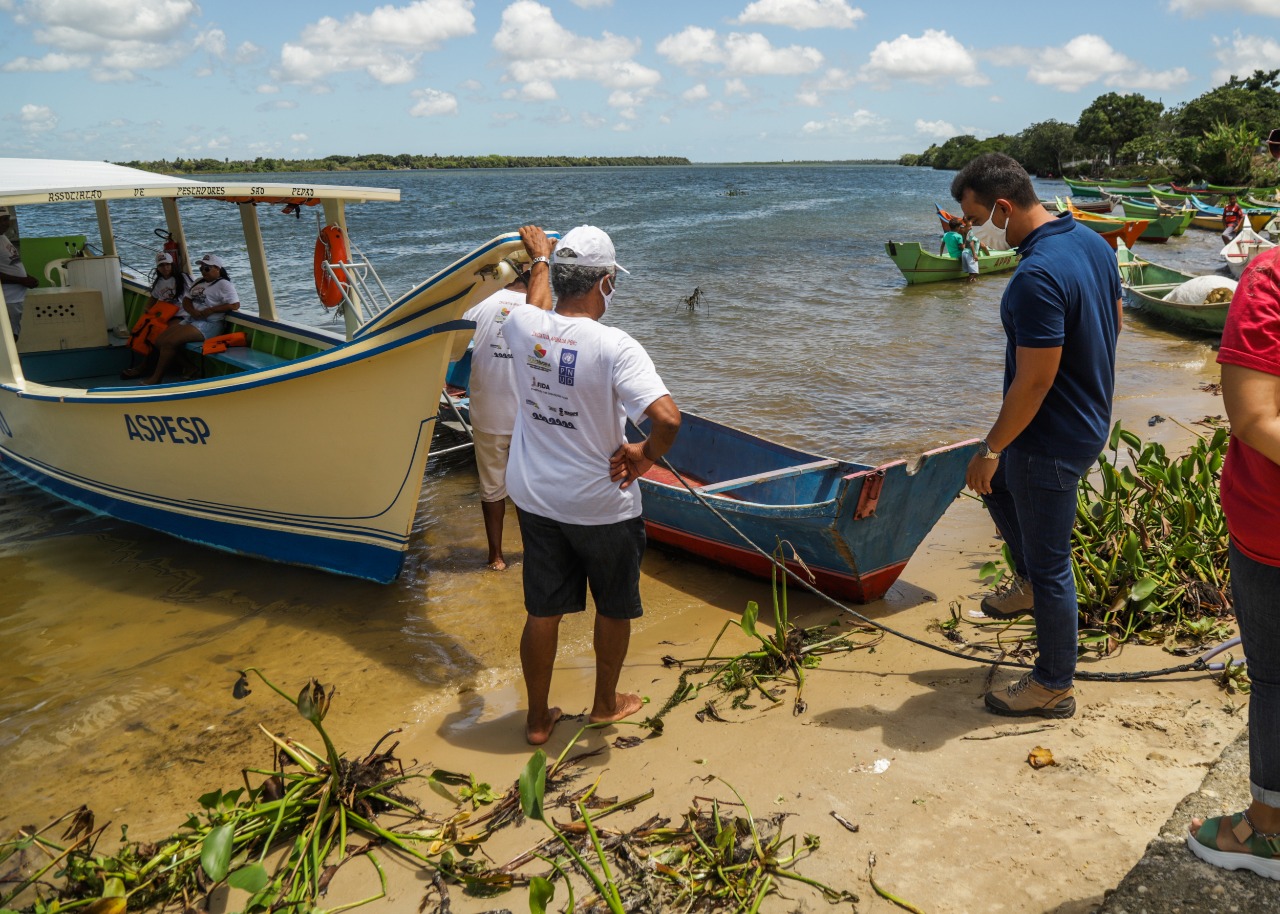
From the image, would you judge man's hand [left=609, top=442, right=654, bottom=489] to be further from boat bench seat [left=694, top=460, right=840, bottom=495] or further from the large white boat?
boat bench seat [left=694, top=460, right=840, bottom=495]

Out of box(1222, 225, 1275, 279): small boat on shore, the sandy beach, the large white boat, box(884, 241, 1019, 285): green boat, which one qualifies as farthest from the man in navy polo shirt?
box(884, 241, 1019, 285): green boat

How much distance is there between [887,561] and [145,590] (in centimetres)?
461

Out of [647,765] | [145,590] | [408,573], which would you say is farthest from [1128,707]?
[145,590]

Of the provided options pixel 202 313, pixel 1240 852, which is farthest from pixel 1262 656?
pixel 202 313

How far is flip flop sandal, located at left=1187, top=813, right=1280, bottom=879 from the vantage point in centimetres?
236

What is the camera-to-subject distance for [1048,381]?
298cm

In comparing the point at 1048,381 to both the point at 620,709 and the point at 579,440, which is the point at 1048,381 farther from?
the point at 620,709

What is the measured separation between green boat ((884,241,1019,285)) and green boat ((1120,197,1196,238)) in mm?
9122

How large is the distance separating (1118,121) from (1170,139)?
920 cm

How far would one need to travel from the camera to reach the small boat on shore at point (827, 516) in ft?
14.9

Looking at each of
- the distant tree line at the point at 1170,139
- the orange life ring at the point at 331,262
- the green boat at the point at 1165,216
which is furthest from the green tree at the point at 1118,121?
the orange life ring at the point at 331,262

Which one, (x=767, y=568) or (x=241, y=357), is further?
(x=241, y=357)

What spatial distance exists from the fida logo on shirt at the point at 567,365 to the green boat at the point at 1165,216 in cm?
2785

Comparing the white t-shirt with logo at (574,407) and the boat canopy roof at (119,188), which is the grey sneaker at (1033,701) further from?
the boat canopy roof at (119,188)
